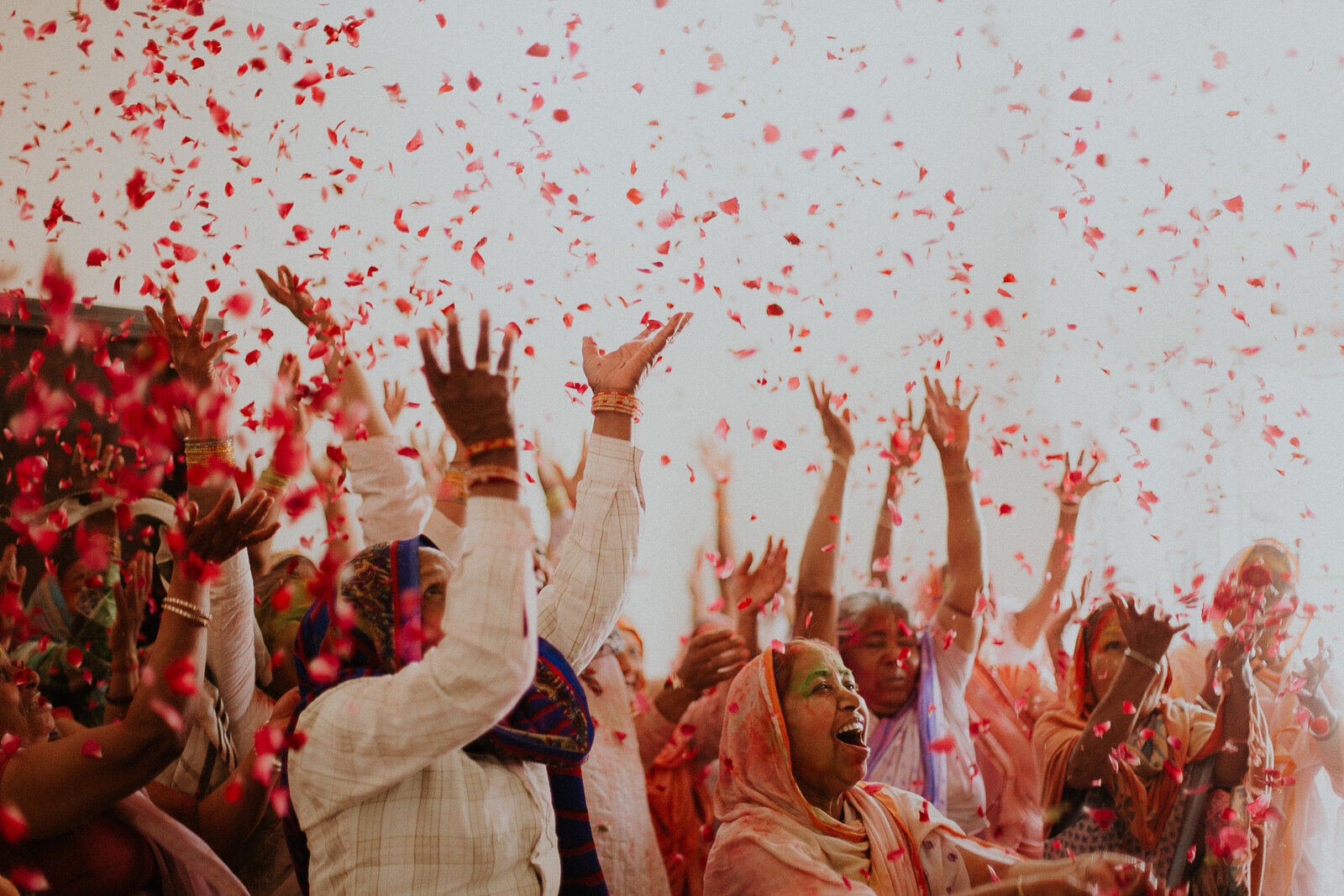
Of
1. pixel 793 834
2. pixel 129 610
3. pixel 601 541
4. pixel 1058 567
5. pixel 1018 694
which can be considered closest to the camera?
pixel 601 541

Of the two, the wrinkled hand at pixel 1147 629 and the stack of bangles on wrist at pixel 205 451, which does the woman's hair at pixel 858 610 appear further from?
the stack of bangles on wrist at pixel 205 451

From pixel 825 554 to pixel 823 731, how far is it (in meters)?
0.85

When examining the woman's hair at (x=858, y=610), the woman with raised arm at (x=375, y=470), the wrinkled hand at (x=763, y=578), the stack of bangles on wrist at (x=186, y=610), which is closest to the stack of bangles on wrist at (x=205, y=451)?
the stack of bangles on wrist at (x=186, y=610)

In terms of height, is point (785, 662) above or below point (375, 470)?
below

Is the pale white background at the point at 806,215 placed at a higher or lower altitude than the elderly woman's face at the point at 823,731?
higher

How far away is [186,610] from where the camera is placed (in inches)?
61.1

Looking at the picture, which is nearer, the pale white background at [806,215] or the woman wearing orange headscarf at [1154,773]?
the woman wearing orange headscarf at [1154,773]

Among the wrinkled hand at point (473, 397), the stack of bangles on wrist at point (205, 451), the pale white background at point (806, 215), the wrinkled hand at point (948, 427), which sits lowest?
the stack of bangles on wrist at point (205, 451)

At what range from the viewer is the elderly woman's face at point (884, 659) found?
2.70 m

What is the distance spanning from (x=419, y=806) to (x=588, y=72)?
2.85 meters

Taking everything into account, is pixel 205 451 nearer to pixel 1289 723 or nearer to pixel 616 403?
pixel 616 403

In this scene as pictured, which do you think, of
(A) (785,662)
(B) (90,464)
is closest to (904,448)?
(A) (785,662)

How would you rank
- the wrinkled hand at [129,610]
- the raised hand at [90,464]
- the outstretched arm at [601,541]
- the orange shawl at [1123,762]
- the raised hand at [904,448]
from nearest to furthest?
the outstretched arm at [601,541], the wrinkled hand at [129,610], the orange shawl at [1123,762], the raised hand at [90,464], the raised hand at [904,448]

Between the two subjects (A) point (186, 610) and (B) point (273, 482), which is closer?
(A) point (186, 610)
